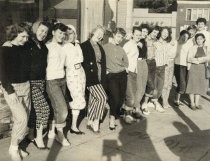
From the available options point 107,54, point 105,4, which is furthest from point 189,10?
point 107,54

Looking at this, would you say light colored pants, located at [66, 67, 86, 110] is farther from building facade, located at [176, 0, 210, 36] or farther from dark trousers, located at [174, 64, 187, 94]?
building facade, located at [176, 0, 210, 36]

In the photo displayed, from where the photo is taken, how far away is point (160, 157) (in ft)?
18.1

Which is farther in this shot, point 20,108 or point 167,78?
point 167,78

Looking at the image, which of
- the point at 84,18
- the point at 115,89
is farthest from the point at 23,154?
the point at 84,18

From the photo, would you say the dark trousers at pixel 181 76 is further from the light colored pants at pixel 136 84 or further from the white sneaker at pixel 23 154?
the white sneaker at pixel 23 154

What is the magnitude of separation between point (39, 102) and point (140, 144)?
1.70 metres

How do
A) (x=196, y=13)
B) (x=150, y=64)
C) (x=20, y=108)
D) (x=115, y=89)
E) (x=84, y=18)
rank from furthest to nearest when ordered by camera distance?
(x=196, y=13) < (x=84, y=18) < (x=150, y=64) < (x=115, y=89) < (x=20, y=108)

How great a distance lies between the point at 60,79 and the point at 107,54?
1.16 metres

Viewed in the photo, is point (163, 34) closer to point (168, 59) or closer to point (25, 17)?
point (168, 59)

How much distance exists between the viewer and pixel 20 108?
494 centimetres

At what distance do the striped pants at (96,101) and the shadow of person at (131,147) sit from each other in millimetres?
Result: 527

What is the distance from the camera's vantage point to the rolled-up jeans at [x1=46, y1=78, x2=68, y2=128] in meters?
5.56

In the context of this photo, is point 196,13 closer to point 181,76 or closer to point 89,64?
point 181,76

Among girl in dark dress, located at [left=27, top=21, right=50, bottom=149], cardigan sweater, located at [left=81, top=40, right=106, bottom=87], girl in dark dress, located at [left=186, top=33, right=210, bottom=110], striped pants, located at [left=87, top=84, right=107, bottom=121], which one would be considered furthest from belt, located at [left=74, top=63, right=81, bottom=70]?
girl in dark dress, located at [left=186, top=33, right=210, bottom=110]
